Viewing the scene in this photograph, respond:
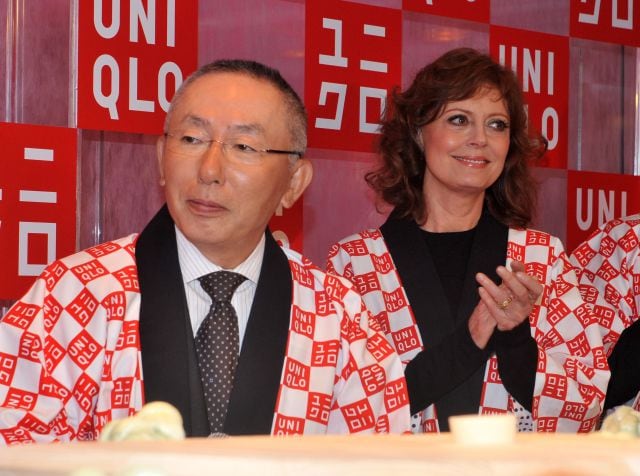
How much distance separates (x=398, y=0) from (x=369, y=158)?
17.7 inches

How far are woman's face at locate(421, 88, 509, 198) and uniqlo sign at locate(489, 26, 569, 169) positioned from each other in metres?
0.79

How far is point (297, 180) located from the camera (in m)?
2.07

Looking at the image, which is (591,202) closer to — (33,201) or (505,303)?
(505,303)

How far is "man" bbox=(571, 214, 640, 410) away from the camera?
8.77 feet

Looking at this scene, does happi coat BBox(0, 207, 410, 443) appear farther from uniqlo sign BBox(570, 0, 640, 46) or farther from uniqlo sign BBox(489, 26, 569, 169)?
uniqlo sign BBox(570, 0, 640, 46)

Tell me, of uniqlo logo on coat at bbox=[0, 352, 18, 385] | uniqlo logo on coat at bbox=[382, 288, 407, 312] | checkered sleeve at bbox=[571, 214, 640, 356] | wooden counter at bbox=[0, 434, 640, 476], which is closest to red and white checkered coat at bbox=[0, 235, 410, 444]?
uniqlo logo on coat at bbox=[0, 352, 18, 385]

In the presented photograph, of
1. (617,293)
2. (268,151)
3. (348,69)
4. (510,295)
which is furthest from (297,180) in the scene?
(617,293)

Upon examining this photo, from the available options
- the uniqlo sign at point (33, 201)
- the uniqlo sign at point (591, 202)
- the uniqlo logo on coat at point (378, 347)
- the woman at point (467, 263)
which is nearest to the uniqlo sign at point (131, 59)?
the uniqlo sign at point (33, 201)

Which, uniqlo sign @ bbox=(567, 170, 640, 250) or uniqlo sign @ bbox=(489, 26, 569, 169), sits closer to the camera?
uniqlo sign @ bbox=(489, 26, 569, 169)

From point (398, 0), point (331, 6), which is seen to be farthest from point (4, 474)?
point (398, 0)

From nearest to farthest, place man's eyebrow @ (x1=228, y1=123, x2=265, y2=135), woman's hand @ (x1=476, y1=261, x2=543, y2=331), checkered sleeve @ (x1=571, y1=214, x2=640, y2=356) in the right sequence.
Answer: man's eyebrow @ (x1=228, y1=123, x2=265, y2=135), woman's hand @ (x1=476, y1=261, x2=543, y2=331), checkered sleeve @ (x1=571, y1=214, x2=640, y2=356)

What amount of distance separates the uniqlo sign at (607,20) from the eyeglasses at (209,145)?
6.40ft

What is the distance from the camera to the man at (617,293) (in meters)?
2.67

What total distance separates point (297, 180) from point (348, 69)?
1004mm
